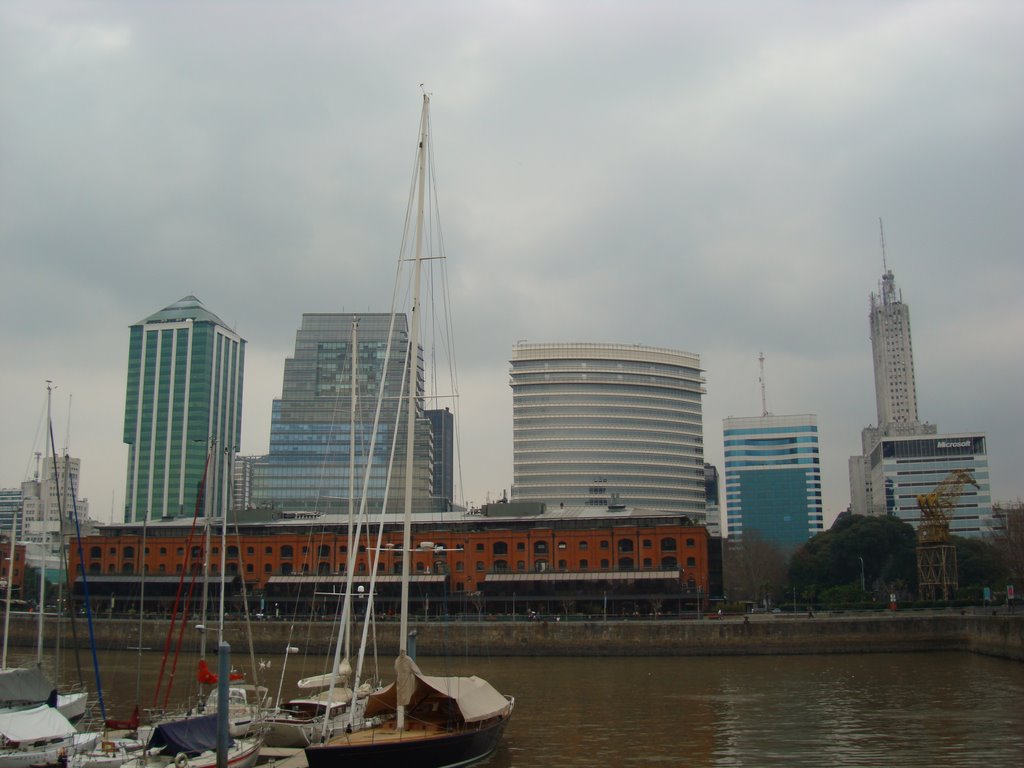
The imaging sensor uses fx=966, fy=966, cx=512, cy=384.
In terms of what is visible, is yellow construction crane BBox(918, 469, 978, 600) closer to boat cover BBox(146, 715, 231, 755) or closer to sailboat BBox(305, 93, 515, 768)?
sailboat BBox(305, 93, 515, 768)

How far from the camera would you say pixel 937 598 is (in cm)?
A: 10906

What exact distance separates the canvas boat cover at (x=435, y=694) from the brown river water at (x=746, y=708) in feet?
7.81

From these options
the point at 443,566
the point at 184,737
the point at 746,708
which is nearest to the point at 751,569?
the point at 443,566

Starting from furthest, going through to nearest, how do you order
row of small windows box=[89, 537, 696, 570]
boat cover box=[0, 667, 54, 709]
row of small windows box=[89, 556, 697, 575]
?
row of small windows box=[89, 537, 696, 570] < row of small windows box=[89, 556, 697, 575] < boat cover box=[0, 667, 54, 709]

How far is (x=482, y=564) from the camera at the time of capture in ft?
372

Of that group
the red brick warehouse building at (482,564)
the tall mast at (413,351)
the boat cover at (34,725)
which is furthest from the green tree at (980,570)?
the boat cover at (34,725)

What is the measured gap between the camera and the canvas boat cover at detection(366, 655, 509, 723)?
1270 inches

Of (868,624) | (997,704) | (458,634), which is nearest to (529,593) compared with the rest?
(458,634)

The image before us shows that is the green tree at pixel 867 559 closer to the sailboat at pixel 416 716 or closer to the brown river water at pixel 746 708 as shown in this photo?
the brown river water at pixel 746 708

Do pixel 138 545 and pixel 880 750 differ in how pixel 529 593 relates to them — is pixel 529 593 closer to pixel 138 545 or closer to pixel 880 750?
pixel 138 545

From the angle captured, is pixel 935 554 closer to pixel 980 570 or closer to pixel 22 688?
pixel 980 570

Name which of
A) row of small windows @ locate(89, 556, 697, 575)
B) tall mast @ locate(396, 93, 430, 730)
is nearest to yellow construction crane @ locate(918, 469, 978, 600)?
row of small windows @ locate(89, 556, 697, 575)

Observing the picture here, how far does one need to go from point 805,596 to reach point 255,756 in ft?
337

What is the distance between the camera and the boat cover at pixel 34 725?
33.2 m
